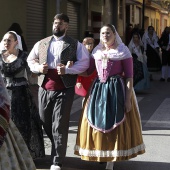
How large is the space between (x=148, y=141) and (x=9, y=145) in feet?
14.2

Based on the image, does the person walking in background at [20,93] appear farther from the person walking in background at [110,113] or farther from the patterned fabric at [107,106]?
A: the patterned fabric at [107,106]


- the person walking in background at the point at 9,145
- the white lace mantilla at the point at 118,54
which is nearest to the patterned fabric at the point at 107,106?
the white lace mantilla at the point at 118,54

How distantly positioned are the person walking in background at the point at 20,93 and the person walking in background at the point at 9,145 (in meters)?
2.25

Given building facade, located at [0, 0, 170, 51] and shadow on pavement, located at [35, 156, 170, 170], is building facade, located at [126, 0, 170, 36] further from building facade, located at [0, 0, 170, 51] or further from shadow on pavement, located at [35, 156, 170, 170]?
shadow on pavement, located at [35, 156, 170, 170]

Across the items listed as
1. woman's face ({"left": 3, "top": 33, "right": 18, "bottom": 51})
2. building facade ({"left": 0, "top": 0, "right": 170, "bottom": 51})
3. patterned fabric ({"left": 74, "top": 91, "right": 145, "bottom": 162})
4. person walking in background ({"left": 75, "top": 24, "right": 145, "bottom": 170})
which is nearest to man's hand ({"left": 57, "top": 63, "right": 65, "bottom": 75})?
person walking in background ({"left": 75, "top": 24, "right": 145, "bottom": 170})

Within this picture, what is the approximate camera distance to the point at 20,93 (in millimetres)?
6207

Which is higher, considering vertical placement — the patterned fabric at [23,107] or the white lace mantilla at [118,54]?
the white lace mantilla at [118,54]

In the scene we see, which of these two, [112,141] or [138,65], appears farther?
[138,65]

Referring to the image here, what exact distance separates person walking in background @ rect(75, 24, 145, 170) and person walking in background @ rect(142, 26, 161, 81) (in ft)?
34.8

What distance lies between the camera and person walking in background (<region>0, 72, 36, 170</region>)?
11.5 ft

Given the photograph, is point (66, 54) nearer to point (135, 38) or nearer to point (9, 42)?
point (9, 42)

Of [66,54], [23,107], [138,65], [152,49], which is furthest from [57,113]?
[152,49]

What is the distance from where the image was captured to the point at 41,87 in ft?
19.7

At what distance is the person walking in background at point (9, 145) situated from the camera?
11.5 ft
